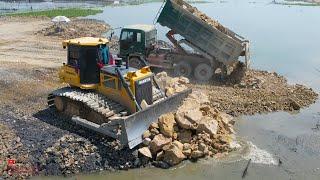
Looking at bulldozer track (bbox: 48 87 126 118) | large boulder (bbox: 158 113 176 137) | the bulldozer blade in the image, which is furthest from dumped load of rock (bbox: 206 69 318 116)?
bulldozer track (bbox: 48 87 126 118)

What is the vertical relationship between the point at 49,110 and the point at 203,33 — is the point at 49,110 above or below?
below

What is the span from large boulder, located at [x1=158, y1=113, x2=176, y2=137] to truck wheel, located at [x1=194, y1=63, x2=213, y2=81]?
8.38m

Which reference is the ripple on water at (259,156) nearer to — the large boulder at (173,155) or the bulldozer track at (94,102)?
the large boulder at (173,155)

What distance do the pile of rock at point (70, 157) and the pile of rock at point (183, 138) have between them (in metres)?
1.33

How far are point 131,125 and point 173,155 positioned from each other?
1380 mm

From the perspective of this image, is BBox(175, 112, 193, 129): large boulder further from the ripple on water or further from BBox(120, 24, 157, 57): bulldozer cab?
BBox(120, 24, 157, 57): bulldozer cab

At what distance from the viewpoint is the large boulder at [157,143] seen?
1203 cm

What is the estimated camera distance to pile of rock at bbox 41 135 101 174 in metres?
11.7

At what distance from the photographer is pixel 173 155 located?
12.0 meters

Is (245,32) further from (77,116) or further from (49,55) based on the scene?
(77,116)

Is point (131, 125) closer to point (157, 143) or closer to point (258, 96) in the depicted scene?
point (157, 143)

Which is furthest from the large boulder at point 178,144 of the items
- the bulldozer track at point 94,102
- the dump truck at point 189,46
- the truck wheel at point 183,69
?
the truck wheel at point 183,69

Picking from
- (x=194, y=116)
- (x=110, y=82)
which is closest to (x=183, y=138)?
(x=194, y=116)

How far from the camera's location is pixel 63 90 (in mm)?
14289
